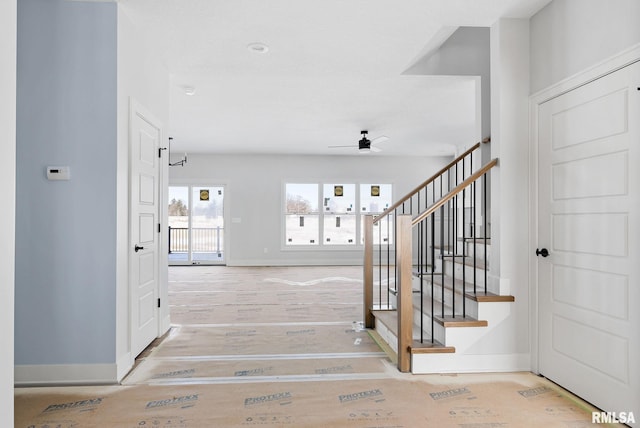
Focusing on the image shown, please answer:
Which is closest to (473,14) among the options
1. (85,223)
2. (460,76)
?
(460,76)

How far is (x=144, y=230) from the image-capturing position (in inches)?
135

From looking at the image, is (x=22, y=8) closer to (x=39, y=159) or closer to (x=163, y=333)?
(x=39, y=159)

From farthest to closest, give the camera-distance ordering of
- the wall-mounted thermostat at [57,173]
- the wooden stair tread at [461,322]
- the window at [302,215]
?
the window at [302,215] < the wooden stair tread at [461,322] < the wall-mounted thermostat at [57,173]

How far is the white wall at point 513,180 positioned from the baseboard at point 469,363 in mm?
78

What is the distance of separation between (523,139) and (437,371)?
177cm

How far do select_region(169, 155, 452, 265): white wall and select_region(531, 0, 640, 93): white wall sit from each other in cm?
724

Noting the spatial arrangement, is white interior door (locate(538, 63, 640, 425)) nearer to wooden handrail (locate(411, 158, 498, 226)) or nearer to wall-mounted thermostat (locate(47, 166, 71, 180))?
wooden handrail (locate(411, 158, 498, 226))

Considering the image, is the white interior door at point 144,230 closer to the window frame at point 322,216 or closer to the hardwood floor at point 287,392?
the hardwood floor at point 287,392

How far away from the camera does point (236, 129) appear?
7242 mm

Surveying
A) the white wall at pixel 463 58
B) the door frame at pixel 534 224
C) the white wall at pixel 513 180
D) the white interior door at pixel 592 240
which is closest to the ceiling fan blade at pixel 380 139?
the white wall at pixel 463 58

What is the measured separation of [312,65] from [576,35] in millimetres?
2218

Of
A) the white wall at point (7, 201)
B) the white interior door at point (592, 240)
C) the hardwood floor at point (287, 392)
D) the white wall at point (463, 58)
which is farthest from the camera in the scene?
the white wall at point (463, 58)

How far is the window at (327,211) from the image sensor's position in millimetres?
10117

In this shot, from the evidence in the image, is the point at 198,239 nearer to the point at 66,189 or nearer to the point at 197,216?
the point at 197,216
